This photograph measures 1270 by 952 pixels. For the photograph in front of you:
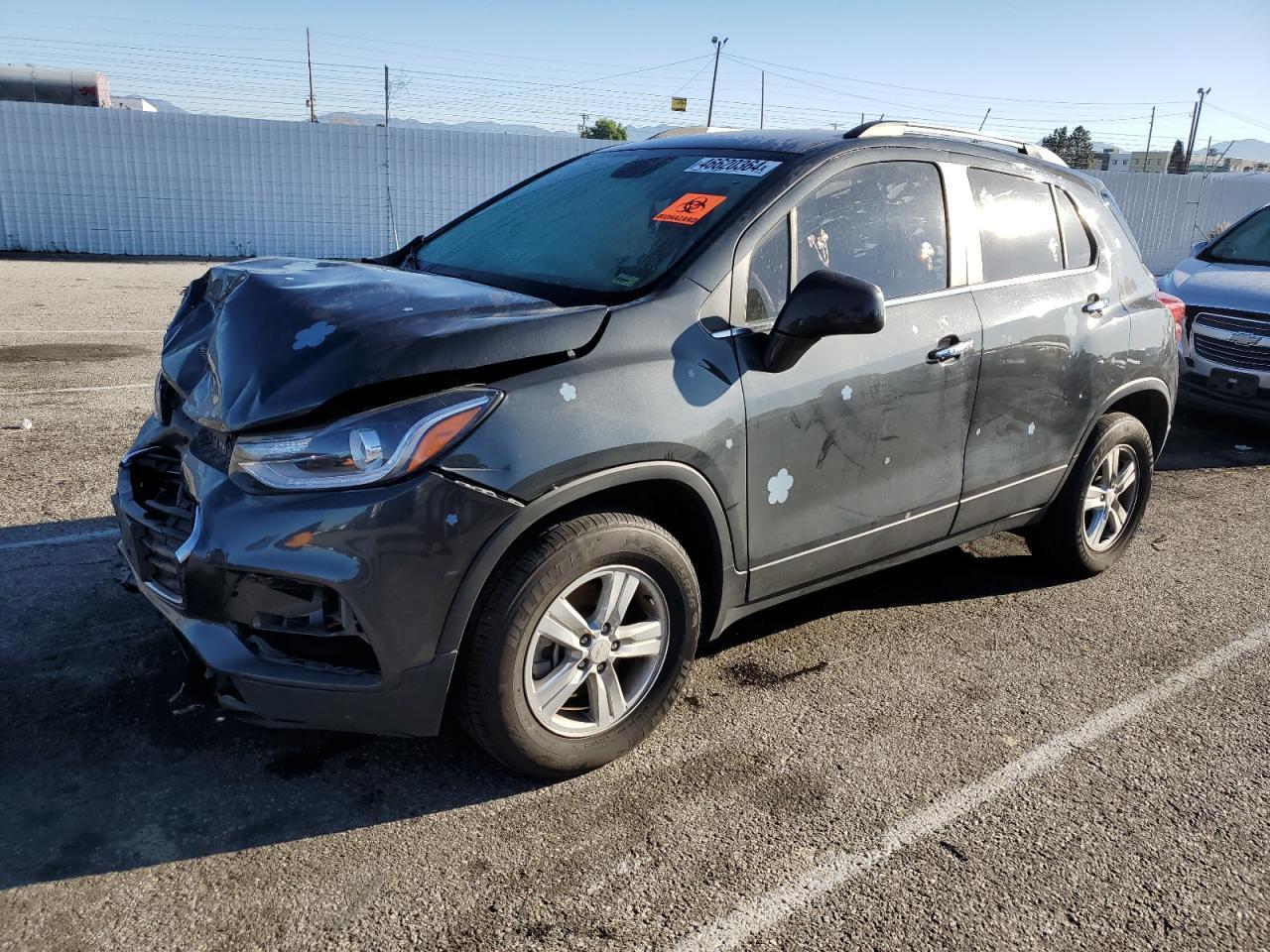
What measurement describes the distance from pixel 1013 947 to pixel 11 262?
1931cm

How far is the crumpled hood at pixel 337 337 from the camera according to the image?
2.56m

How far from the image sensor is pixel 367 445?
8.15 feet

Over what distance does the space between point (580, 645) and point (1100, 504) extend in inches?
114

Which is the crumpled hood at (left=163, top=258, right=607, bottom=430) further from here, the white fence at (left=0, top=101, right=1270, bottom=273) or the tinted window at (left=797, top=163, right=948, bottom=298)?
the white fence at (left=0, top=101, right=1270, bottom=273)

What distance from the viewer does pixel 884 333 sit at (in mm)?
3365

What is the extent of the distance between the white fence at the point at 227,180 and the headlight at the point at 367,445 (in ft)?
62.5

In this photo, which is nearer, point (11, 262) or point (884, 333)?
point (884, 333)

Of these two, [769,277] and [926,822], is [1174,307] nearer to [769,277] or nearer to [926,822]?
[769,277]

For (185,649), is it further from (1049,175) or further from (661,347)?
(1049,175)

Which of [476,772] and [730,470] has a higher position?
[730,470]

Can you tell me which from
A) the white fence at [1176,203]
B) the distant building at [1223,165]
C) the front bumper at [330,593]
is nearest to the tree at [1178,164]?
the distant building at [1223,165]

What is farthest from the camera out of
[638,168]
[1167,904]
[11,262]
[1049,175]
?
[11,262]


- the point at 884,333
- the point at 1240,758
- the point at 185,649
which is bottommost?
the point at 1240,758

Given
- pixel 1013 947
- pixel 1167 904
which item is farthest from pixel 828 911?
pixel 1167 904
